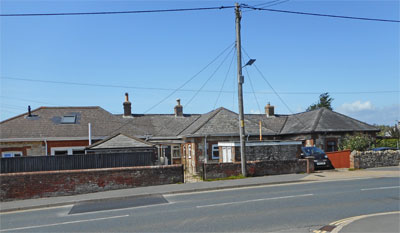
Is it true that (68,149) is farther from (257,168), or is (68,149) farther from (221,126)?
(257,168)

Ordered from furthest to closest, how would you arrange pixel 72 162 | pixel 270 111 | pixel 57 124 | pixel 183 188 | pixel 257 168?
pixel 270 111
pixel 57 124
pixel 257 168
pixel 72 162
pixel 183 188

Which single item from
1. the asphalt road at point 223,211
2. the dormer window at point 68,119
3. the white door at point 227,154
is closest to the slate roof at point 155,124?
the dormer window at point 68,119

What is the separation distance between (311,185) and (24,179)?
1410 cm

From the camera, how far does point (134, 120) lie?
32125 millimetres

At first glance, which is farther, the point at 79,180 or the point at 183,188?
the point at 79,180

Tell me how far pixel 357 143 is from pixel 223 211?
1898 cm

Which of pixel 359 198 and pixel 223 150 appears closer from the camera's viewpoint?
pixel 359 198

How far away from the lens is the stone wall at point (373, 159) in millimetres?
20906

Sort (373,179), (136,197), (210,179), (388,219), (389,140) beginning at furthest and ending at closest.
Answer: (389,140) < (210,179) < (373,179) < (136,197) < (388,219)

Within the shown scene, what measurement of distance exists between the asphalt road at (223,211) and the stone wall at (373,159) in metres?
6.79

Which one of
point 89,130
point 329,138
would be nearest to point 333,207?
point 329,138

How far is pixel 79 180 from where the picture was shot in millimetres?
15625

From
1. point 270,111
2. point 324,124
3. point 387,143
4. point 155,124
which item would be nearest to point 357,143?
point 324,124

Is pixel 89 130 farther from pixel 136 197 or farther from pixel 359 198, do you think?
pixel 359 198
